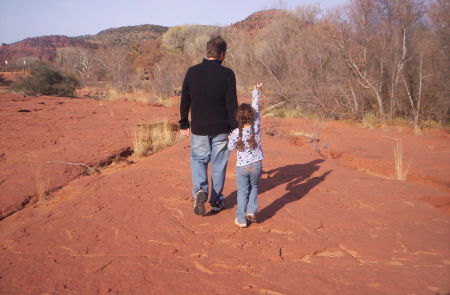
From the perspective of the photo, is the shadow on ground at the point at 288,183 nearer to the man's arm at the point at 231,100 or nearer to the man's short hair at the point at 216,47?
the man's arm at the point at 231,100

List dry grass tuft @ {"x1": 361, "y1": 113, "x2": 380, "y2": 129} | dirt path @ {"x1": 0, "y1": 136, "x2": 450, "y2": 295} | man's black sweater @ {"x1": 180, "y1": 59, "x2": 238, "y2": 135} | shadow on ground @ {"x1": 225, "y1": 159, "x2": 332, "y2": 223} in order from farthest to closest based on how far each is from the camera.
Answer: dry grass tuft @ {"x1": 361, "y1": 113, "x2": 380, "y2": 129} < shadow on ground @ {"x1": 225, "y1": 159, "x2": 332, "y2": 223} < man's black sweater @ {"x1": 180, "y1": 59, "x2": 238, "y2": 135} < dirt path @ {"x1": 0, "y1": 136, "x2": 450, "y2": 295}

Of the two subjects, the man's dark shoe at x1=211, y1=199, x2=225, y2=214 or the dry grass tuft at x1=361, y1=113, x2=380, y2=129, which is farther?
the dry grass tuft at x1=361, y1=113, x2=380, y2=129

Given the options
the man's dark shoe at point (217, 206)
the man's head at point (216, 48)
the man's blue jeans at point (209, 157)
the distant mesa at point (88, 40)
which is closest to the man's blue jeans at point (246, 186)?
the man's blue jeans at point (209, 157)

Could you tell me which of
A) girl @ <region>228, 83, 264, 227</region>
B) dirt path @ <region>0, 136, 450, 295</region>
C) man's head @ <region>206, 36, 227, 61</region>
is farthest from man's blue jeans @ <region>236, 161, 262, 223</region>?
man's head @ <region>206, 36, 227, 61</region>

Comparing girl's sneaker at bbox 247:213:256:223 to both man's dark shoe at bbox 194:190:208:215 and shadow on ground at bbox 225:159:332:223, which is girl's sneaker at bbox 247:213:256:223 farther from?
man's dark shoe at bbox 194:190:208:215

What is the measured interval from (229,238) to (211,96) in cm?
139

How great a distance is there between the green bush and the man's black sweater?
1569 cm

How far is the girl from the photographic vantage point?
3.32 metres

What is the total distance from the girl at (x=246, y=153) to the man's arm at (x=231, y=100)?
0.37 feet

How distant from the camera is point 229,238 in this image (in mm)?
3254

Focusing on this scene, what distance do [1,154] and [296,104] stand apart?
400 inches

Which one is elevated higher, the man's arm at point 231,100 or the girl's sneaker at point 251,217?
the man's arm at point 231,100

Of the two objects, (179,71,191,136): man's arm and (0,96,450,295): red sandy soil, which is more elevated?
(179,71,191,136): man's arm

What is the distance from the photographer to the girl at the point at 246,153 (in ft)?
10.9
